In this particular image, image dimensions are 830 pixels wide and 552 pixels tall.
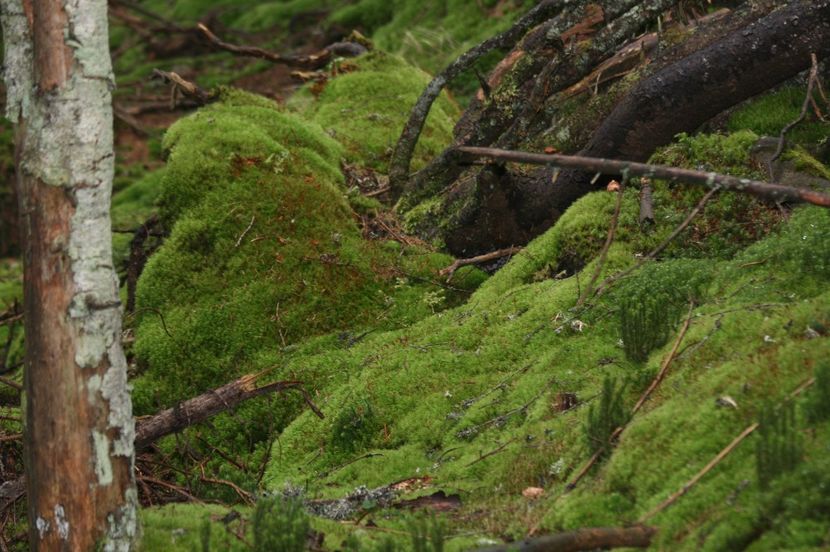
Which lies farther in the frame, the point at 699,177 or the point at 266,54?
the point at 266,54

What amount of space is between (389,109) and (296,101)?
160cm

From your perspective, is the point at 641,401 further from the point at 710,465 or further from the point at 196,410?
the point at 196,410

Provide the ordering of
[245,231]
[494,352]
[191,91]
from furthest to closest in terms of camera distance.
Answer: [191,91], [245,231], [494,352]

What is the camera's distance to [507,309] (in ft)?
18.4

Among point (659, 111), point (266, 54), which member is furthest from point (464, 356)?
point (266, 54)

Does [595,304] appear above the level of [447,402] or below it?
above

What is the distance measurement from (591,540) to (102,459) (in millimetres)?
1794

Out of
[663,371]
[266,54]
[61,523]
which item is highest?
[266,54]

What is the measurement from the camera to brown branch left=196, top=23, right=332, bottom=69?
10.3 meters

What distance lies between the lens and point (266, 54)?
1104cm

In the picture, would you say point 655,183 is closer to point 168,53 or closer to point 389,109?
point 389,109

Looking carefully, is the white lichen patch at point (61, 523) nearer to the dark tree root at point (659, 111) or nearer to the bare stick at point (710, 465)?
the bare stick at point (710, 465)

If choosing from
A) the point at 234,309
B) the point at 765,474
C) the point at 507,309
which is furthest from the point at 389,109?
the point at 765,474

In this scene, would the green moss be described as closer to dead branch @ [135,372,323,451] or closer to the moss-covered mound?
the moss-covered mound
